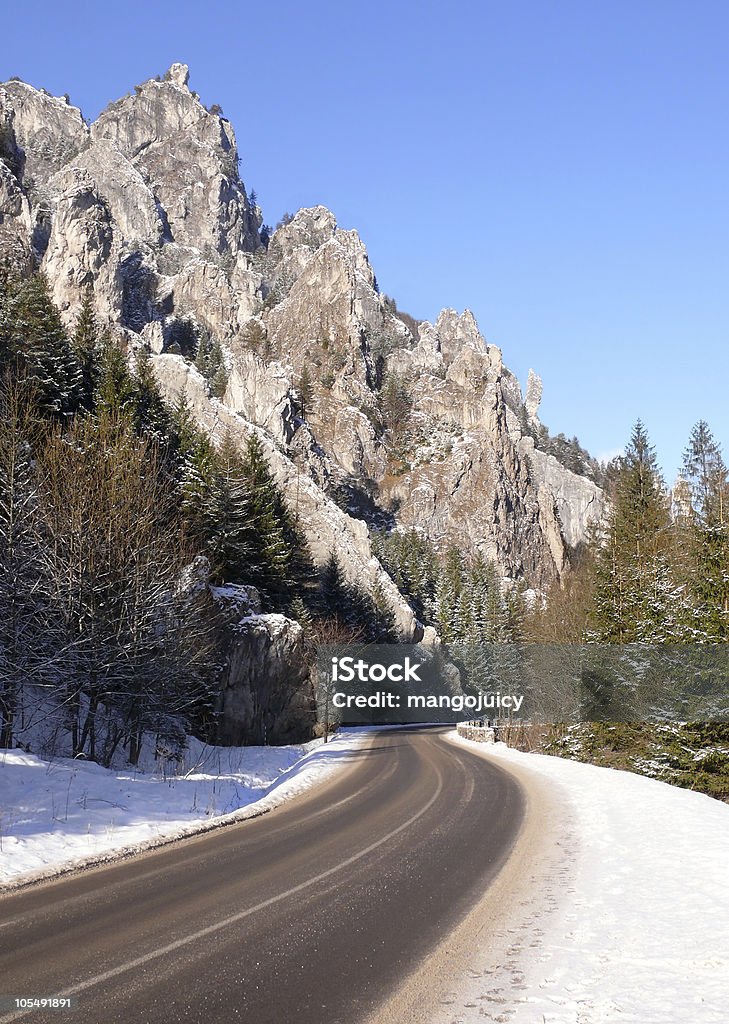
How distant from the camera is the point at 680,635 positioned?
22.2 m

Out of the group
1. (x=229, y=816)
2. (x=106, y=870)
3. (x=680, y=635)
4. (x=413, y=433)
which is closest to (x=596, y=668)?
(x=680, y=635)

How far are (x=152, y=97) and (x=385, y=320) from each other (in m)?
107

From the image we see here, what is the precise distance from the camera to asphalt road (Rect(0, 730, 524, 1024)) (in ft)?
16.2

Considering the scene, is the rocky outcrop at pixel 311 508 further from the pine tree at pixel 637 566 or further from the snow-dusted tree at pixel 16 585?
the snow-dusted tree at pixel 16 585

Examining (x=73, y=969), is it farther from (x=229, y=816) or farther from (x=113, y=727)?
(x=113, y=727)

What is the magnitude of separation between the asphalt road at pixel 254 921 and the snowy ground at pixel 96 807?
0.81 m

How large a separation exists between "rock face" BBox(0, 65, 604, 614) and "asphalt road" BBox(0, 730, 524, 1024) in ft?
221

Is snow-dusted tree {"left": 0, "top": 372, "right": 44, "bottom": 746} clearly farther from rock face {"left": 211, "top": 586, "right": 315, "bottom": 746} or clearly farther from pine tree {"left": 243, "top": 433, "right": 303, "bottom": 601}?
pine tree {"left": 243, "top": 433, "right": 303, "bottom": 601}

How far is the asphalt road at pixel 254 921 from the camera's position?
16.2 feet

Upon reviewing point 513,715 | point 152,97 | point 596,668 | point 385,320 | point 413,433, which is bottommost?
point 513,715

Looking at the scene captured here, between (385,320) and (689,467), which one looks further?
(385,320)

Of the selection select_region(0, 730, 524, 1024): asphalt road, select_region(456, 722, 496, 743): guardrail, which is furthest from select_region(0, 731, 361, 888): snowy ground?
select_region(456, 722, 496, 743): guardrail

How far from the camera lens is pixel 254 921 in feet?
22.1

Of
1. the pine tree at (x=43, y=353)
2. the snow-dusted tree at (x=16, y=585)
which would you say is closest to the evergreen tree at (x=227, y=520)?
the pine tree at (x=43, y=353)
